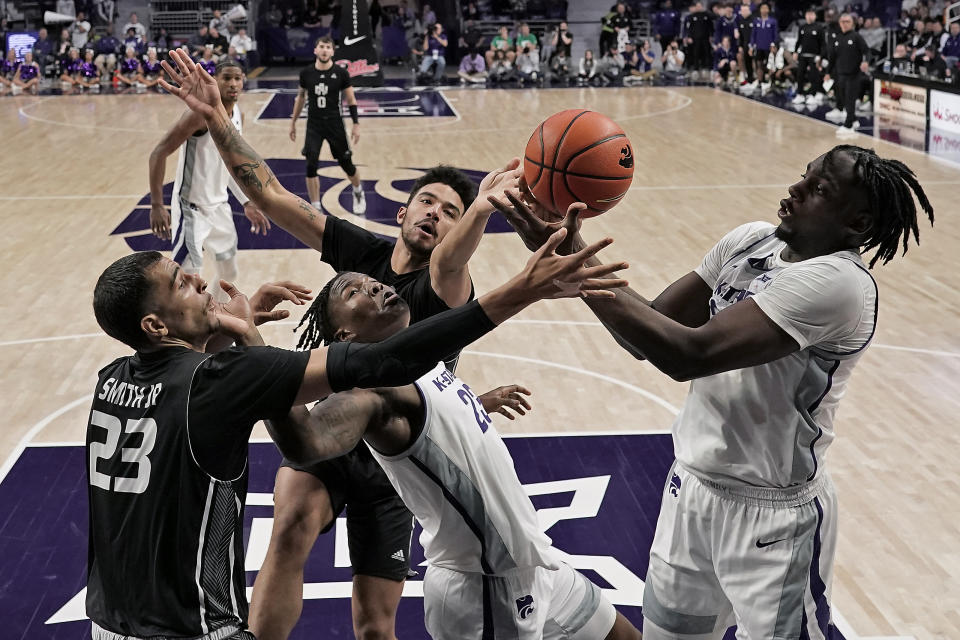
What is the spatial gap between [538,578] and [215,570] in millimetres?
1008

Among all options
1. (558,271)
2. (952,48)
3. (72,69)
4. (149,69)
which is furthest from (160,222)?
(72,69)

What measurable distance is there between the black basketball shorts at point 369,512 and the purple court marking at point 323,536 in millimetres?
680

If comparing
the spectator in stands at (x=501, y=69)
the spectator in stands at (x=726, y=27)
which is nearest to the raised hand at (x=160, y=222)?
the spectator in stands at (x=501, y=69)

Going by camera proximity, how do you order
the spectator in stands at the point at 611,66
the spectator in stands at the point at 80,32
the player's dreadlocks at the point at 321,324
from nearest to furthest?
the player's dreadlocks at the point at 321,324, the spectator in stands at the point at 80,32, the spectator in stands at the point at 611,66

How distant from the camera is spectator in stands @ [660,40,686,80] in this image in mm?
28516

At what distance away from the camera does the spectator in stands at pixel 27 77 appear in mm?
24703

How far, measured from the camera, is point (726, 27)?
27.2 m

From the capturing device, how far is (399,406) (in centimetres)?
309

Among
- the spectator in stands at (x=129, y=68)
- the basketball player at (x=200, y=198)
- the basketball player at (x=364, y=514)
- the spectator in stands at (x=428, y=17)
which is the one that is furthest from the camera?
the spectator in stands at (x=428, y=17)

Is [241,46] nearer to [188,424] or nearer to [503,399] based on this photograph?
[503,399]

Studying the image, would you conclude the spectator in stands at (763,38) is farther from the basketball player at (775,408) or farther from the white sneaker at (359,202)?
the basketball player at (775,408)

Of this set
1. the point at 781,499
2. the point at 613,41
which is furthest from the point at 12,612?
the point at 613,41

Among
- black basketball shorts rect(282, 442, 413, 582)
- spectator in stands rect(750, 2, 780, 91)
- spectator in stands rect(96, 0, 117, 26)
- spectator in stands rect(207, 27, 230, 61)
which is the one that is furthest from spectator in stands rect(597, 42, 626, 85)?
black basketball shorts rect(282, 442, 413, 582)

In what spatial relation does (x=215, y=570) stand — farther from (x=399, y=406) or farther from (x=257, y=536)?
(x=257, y=536)
